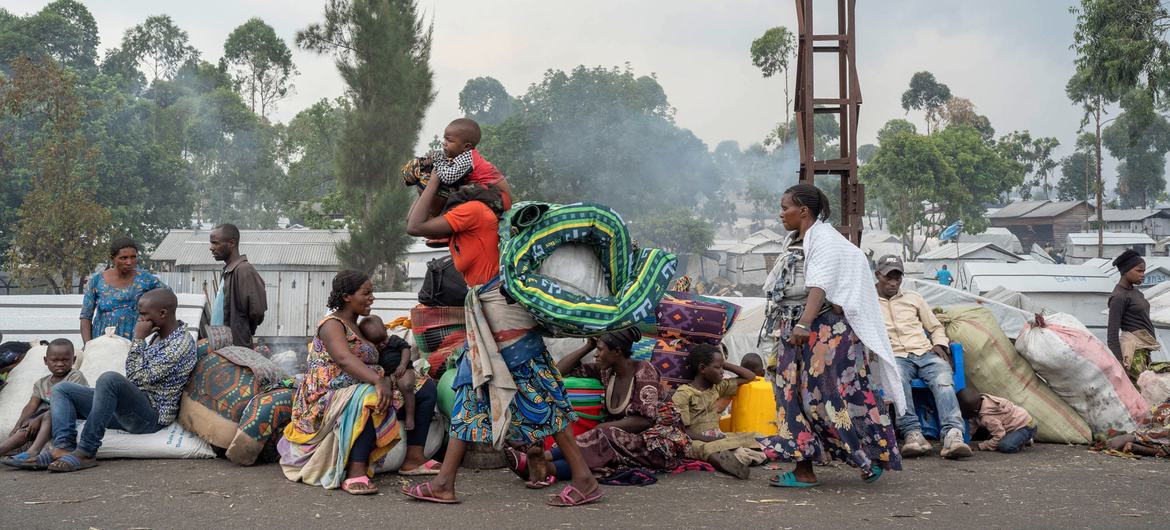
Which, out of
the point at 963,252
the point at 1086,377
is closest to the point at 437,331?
the point at 1086,377

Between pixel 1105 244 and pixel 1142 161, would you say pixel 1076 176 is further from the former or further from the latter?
pixel 1105 244

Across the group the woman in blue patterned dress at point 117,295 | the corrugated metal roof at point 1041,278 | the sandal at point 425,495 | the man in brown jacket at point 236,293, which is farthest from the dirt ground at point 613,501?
the corrugated metal roof at point 1041,278

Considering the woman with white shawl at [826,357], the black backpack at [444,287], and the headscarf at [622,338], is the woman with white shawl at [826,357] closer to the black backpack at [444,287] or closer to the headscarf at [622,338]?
the headscarf at [622,338]

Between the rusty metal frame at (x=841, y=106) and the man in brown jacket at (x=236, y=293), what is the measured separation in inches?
208

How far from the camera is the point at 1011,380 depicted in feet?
22.7

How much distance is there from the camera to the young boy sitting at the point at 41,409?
5496mm

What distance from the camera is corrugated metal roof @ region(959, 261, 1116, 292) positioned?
14727mm

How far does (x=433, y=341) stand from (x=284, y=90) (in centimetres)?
4750

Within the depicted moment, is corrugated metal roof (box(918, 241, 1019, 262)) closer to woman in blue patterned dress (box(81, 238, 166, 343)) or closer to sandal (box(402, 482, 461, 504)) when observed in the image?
woman in blue patterned dress (box(81, 238, 166, 343))

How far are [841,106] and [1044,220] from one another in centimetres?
5350

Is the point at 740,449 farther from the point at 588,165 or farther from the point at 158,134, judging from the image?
the point at 158,134

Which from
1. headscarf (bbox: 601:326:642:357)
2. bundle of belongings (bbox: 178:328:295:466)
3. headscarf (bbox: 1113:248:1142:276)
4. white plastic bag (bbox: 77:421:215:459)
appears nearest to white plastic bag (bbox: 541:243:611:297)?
headscarf (bbox: 601:326:642:357)

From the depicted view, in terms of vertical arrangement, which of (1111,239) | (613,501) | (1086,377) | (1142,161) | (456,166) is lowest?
(613,501)

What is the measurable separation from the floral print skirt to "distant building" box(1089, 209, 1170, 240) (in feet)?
190
